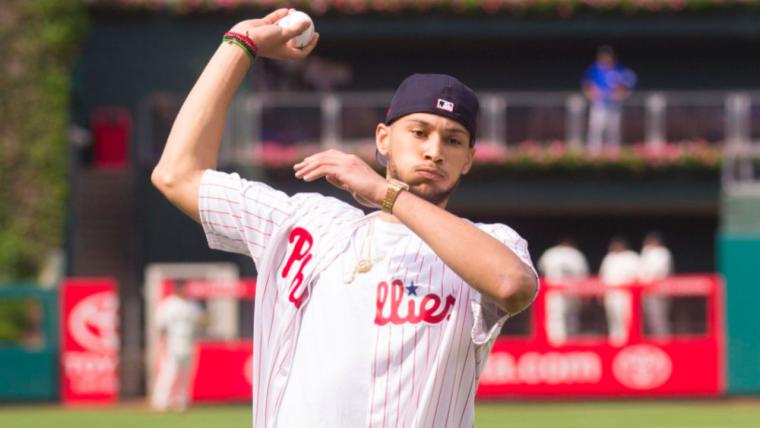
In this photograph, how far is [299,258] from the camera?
14.1 feet

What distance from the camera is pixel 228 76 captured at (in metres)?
4.41

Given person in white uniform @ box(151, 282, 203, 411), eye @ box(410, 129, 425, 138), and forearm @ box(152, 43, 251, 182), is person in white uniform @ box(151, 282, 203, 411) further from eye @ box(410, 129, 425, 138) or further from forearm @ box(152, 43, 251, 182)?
eye @ box(410, 129, 425, 138)

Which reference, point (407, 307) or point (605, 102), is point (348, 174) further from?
point (605, 102)

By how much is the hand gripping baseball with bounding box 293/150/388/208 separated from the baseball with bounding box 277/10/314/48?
563 millimetres

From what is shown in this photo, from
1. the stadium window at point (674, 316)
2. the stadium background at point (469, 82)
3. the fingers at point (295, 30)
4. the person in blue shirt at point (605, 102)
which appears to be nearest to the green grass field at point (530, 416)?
the stadium window at point (674, 316)

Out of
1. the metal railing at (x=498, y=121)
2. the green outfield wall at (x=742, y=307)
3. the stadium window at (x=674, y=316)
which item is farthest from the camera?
the metal railing at (x=498, y=121)

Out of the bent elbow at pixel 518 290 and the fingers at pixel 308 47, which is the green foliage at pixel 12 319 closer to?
the fingers at pixel 308 47

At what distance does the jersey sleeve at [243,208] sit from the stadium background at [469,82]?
875 inches

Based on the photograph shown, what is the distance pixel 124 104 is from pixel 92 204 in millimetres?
2048

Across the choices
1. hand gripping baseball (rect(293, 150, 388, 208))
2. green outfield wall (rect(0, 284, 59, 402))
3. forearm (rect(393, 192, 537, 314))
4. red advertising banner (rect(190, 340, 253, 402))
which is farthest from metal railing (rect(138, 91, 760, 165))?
forearm (rect(393, 192, 537, 314))

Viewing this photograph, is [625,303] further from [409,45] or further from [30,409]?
[409,45]

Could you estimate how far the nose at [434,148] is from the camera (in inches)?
164

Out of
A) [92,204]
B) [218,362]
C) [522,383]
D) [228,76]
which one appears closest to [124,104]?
[92,204]

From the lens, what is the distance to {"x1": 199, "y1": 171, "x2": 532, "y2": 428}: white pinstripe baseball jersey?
417cm
